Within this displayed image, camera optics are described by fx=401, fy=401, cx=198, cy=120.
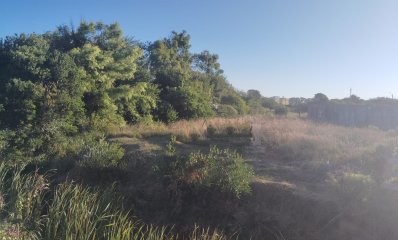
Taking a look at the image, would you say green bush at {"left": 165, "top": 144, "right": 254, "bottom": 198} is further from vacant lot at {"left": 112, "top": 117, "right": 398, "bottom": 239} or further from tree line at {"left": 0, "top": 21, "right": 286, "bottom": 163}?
tree line at {"left": 0, "top": 21, "right": 286, "bottom": 163}

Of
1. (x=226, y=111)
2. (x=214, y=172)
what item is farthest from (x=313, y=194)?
(x=226, y=111)

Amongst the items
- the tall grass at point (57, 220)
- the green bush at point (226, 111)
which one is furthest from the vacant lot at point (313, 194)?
the green bush at point (226, 111)

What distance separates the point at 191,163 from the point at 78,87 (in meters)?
7.53

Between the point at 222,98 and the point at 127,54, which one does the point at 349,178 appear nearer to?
the point at 127,54

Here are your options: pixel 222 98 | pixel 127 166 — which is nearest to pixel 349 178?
pixel 127 166

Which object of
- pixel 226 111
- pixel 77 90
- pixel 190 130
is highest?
pixel 77 90

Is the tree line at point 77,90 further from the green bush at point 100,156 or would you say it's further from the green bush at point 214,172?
the green bush at point 214,172

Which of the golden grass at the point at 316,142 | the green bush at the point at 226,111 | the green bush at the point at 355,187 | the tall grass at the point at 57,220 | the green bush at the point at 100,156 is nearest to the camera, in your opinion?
the tall grass at the point at 57,220

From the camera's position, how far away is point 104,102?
15.9m

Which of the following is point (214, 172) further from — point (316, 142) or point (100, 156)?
point (316, 142)

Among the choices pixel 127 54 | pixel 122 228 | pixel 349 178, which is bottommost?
pixel 122 228

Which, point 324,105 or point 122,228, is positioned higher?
point 324,105

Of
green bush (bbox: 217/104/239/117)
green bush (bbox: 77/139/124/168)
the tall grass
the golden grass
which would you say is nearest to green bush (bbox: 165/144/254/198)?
the tall grass

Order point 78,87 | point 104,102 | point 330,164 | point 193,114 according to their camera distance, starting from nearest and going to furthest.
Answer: point 330,164 → point 78,87 → point 104,102 → point 193,114
